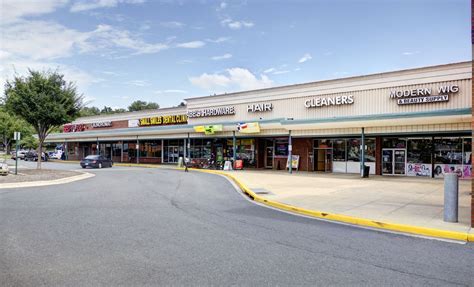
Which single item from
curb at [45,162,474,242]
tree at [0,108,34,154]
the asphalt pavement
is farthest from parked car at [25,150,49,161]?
curb at [45,162,474,242]

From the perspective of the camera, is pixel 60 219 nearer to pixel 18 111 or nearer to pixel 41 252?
pixel 41 252

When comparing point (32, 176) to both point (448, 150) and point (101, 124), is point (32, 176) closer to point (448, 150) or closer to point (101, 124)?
point (448, 150)

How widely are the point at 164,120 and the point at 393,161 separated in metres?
23.5

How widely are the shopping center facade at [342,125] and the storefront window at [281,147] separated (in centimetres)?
9

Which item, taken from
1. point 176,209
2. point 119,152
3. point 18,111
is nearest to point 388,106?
point 176,209

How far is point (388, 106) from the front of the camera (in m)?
23.3

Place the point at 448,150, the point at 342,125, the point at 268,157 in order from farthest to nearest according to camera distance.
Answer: the point at 268,157, the point at 342,125, the point at 448,150

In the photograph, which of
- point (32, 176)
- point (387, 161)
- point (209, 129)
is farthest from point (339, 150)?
point (32, 176)

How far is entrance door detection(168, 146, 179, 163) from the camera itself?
39281 millimetres

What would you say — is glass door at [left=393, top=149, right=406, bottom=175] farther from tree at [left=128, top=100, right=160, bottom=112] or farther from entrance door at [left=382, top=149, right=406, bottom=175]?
tree at [left=128, top=100, right=160, bottom=112]

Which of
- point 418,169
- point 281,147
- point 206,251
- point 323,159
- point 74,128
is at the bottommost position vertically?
point 206,251

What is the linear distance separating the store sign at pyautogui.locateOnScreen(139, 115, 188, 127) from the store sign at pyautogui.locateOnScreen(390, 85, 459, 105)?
20.6 meters

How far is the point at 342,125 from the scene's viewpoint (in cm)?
2366

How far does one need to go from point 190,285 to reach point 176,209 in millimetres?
6174
